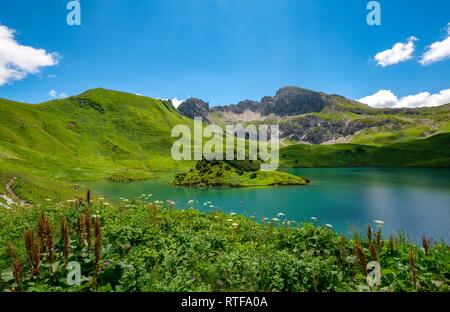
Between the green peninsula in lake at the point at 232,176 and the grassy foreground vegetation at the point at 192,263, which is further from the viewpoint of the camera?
the green peninsula in lake at the point at 232,176

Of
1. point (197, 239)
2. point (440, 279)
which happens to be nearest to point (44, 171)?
point (197, 239)

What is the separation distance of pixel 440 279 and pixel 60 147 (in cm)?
21439

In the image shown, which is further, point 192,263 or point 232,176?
point 232,176

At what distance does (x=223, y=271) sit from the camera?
977cm

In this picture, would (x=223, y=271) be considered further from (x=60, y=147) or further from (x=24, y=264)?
(x=60, y=147)

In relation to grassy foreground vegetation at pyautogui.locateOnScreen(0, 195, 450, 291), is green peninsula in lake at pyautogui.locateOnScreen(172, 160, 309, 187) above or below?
below

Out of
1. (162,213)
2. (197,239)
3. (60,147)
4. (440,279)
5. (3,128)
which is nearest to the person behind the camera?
(440,279)

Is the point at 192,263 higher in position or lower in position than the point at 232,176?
higher

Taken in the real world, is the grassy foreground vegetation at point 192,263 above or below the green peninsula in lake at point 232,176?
above

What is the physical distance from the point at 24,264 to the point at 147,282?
479 cm

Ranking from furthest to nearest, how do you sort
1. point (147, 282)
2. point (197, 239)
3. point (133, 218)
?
point (133, 218)
point (197, 239)
point (147, 282)

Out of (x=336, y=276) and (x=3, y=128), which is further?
(x=3, y=128)

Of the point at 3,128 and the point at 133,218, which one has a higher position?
the point at 3,128

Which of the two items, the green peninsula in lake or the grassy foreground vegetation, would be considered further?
the green peninsula in lake
